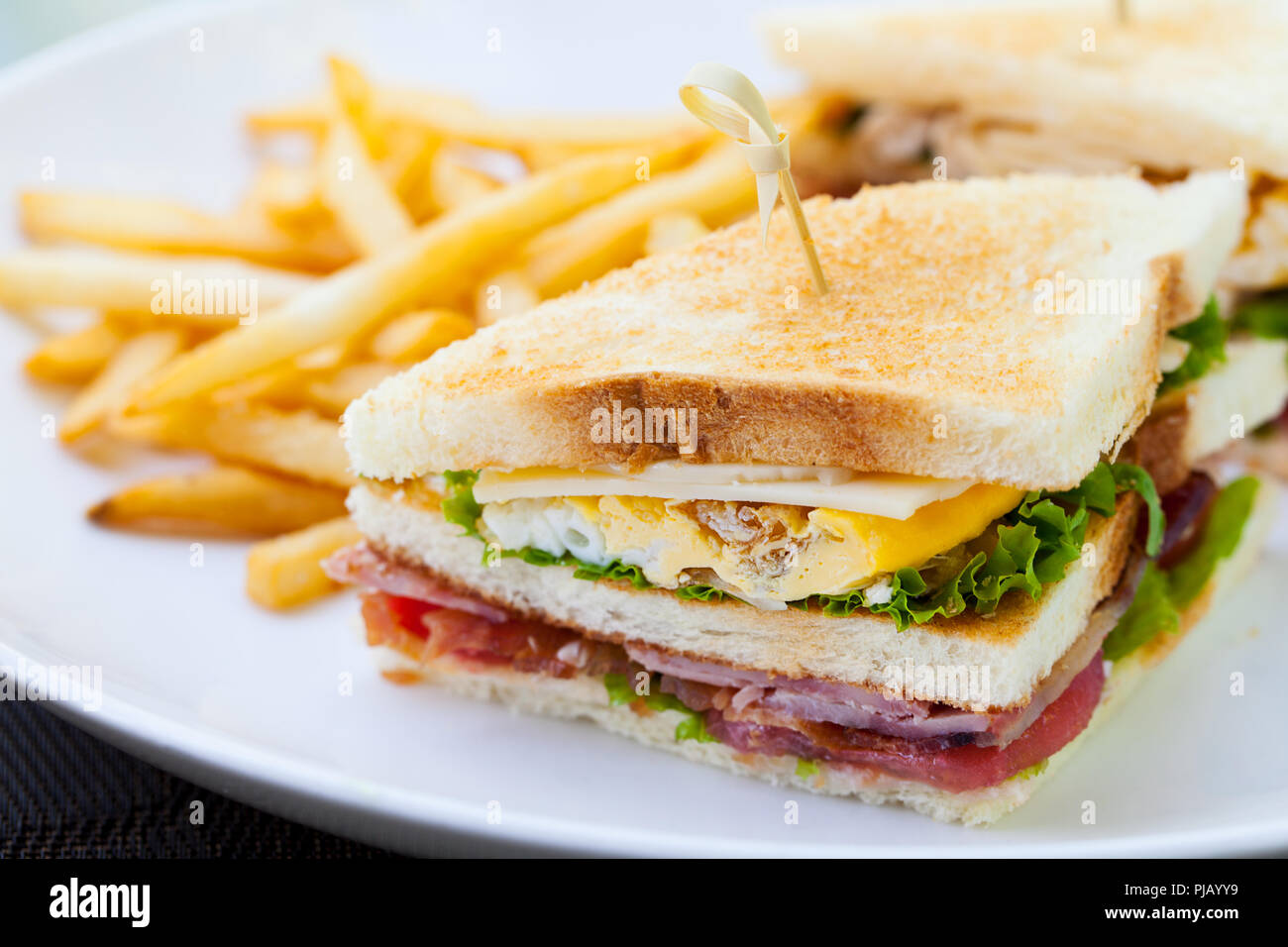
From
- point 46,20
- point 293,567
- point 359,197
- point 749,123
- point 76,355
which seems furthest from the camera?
point 46,20

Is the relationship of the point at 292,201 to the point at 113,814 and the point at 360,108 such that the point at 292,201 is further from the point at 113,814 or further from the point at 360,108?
the point at 113,814

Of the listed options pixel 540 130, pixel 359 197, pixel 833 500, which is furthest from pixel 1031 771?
pixel 540 130

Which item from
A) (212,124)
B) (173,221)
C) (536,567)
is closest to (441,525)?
(536,567)

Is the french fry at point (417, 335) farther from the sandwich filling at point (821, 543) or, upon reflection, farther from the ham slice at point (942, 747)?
the ham slice at point (942, 747)

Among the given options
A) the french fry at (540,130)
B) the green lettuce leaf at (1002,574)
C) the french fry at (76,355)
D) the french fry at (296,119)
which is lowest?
the green lettuce leaf at (1002,574)

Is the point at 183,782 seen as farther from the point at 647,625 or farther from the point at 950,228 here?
the point at 950,228

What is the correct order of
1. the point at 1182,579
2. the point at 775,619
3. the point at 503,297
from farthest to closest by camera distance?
the point at 503,297
the point at 1182,579
the point at 775,619

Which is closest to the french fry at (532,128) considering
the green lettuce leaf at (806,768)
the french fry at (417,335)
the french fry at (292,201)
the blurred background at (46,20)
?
the french fry at (292,201)
